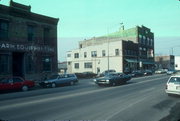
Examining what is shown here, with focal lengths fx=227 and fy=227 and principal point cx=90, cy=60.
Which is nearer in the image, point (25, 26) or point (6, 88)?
point (6, 88)

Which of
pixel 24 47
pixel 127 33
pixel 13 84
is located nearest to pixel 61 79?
pixel 13 84

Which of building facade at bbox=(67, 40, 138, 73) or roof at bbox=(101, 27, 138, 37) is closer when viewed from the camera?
building facade at bbox=(67, 40, 138, 73)

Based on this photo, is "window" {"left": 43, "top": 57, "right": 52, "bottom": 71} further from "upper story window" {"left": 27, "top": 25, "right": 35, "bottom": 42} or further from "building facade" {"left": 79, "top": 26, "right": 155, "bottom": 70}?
"building facade" {"left": 79, "top": 26, "right": 155, "bottom": 70}

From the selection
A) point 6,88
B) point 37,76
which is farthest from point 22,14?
point 6,88

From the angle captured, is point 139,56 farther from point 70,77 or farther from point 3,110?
point 3,110

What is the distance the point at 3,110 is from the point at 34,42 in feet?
72.6

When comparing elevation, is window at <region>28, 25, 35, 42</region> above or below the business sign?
above

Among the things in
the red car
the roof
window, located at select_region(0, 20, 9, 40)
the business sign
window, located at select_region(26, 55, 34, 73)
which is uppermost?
the roof

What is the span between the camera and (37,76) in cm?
3219

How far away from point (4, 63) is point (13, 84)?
7.53 m

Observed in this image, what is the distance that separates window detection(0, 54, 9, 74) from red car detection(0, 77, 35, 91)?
21.7ft

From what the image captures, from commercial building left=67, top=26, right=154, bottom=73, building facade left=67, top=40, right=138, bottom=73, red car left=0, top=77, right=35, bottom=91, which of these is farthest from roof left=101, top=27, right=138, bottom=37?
red car left=0, top=77, right=35, bottom=91

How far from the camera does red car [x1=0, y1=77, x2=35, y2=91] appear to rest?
2091 centimetres

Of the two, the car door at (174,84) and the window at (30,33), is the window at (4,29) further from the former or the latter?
the car door at (174,84)
